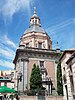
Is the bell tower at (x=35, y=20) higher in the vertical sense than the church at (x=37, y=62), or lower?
higher

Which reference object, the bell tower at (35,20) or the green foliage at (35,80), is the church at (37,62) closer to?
the green foliage at (35,80)

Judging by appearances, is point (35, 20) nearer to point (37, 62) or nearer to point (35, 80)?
point (37, 62)

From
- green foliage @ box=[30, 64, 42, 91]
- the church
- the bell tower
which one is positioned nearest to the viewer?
green foliage @ box=[30, 64, 42, 91]

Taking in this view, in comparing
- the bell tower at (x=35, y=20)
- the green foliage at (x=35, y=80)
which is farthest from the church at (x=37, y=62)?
the bell tower at (x=35, y=20)

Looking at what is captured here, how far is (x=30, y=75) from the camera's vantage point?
33625 millimetres

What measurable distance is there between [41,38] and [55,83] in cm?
1202

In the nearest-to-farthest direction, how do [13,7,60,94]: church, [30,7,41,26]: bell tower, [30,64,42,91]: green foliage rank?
[30,64,42,91]: green foliage → [13,7,60,94]: church → [30,7,41,26]: bell tower

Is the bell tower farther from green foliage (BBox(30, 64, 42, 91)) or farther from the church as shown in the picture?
green foliage (BBox(30, 64, 42, 91))

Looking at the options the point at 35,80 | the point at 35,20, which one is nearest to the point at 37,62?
the point at 35,80

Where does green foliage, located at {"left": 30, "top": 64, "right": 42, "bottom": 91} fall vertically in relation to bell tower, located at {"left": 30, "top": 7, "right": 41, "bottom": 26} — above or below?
below

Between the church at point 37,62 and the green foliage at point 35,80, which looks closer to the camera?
the green foliage at point 35,80

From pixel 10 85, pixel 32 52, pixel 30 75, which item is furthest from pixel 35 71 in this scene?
pixel 10 85

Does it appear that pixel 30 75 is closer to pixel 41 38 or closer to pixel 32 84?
pixel 32 84

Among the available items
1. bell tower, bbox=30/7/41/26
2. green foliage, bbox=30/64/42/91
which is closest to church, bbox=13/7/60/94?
green foliage, bbox=30/64/42/91
